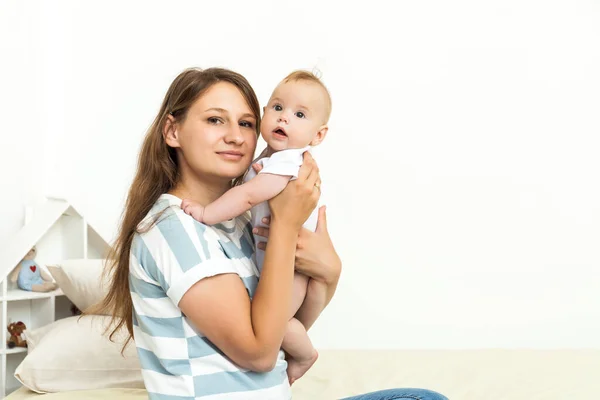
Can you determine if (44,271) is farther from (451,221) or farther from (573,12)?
(573,12)

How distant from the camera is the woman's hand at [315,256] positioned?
1546 millimetres

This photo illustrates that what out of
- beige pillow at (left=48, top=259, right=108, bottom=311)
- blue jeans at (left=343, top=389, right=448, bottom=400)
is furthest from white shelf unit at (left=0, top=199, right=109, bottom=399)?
blue jeans at (left=343, top=389, right=448, bottom=400)

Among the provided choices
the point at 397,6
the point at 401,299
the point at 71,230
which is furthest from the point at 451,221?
the point at 71,230

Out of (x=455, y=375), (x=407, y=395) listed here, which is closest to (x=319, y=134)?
(x=407, y=395)

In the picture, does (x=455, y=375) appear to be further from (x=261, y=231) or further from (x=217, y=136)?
(x=217, y=136)

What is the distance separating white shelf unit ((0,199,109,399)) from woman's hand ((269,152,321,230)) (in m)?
1.35

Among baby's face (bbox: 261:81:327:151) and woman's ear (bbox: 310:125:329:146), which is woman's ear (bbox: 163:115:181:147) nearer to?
baby's face (bbox: 261:81:327:151)

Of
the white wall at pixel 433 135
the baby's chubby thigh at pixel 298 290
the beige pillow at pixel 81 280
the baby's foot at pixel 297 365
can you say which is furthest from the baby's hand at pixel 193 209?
the white wall at pixel 433 135

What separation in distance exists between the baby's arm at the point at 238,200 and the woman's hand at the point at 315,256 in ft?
0.26

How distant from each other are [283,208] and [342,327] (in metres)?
1.94

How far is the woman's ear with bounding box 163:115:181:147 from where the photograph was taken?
154cm

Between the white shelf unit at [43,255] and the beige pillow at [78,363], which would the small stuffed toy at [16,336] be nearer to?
the white shelf unit at [43,255]

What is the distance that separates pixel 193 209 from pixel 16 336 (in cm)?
137

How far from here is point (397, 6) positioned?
127 inches
